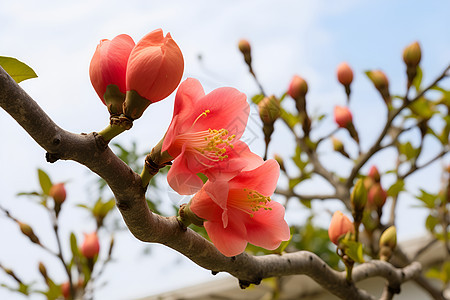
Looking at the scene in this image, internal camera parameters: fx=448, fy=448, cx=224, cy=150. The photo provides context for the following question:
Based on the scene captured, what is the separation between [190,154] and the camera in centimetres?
47

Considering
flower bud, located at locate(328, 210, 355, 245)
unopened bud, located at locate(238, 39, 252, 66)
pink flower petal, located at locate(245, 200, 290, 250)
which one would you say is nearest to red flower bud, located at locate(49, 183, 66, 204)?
unopened bud, located at locate(238, 39, 252, 66)

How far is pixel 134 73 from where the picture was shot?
17.5 inches

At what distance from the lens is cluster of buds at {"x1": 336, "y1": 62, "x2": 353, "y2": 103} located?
60.2 inches

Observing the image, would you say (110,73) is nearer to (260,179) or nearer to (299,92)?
(260,179)

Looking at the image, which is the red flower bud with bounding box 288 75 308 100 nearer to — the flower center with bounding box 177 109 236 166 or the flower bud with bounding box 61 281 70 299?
the flower center with bounding box 177 109 236 166

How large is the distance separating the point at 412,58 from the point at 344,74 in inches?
10.5

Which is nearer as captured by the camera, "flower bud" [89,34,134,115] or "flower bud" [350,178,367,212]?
"flower bud" [89,34,134,115]

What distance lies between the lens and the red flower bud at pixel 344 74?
5.01 ft

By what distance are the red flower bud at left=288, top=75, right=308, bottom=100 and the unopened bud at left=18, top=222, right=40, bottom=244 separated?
0.86m

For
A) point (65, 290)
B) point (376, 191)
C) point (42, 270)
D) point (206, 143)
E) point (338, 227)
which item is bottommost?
point (65, 290)

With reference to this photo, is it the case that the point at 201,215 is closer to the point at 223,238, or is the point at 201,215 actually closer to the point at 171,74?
the point at 223,238

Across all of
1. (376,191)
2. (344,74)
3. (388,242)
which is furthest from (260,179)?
(344,74)

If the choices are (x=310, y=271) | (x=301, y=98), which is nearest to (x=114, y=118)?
(x=310, y=271)

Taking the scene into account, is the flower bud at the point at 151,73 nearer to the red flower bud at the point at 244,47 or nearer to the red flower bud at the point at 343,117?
the red flower bud at the point at 244,47
